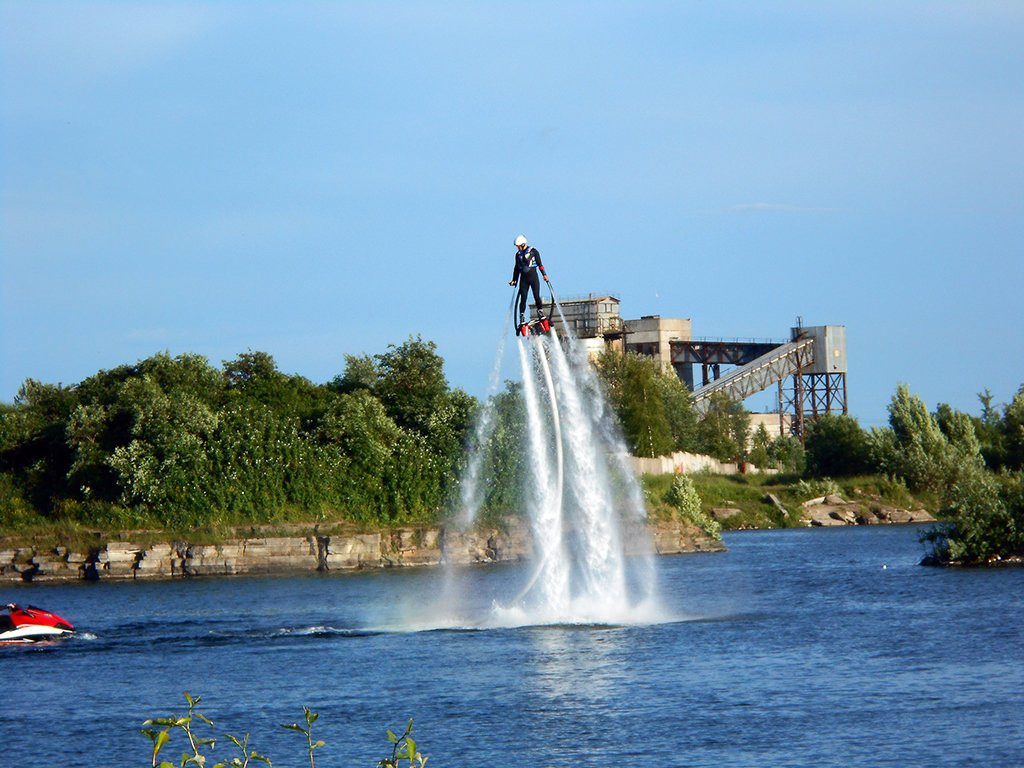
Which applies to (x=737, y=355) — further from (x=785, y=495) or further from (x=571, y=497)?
(x=571, y=497)

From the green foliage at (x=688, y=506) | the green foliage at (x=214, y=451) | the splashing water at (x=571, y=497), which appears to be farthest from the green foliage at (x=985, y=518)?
the green foliage at (x=214, y=451)

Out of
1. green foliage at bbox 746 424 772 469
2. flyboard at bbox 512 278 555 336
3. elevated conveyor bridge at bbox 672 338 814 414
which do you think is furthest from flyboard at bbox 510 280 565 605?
elevated conveyor bridge at bbox 672 338 814 414

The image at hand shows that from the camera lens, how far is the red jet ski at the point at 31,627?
46.7 meters

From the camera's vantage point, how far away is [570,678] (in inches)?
1400

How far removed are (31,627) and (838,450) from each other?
282ft

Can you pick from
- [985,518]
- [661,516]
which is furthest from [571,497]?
[661,516]

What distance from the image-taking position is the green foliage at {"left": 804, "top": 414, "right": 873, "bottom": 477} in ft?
392

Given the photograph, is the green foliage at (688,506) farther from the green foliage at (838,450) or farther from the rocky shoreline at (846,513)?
the green foliage at (838,450)

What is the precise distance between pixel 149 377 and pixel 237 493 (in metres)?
10.7

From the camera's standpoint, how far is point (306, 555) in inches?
2926

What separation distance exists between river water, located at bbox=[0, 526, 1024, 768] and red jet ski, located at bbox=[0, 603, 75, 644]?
71 centimetres

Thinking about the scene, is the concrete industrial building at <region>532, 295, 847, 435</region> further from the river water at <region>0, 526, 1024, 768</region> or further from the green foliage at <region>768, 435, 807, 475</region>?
the river water at <region>0, 526, 1024, 768</region>

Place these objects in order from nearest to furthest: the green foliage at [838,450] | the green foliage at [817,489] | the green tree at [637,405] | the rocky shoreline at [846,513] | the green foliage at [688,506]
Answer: the green foliage at [688,506], the green tree at [637,405], the rocky shoreline at [846,513], the green foliage at [817,489], the green foliage at [838,450]

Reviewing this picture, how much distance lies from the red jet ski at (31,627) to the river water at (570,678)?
710mm
